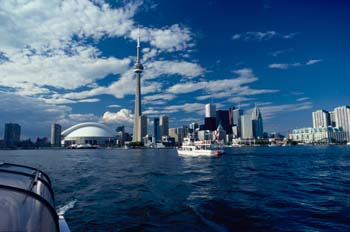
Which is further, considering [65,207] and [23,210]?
[65,207]

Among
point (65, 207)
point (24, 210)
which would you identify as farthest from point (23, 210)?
point (65, 207)

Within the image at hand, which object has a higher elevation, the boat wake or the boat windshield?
the boat windshield

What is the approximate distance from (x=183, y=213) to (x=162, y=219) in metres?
1.43

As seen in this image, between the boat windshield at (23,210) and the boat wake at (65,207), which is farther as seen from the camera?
the boat wake at (65,207)

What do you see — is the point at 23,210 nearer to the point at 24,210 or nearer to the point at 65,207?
the point at 24,210

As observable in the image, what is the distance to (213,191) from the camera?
19141 mm

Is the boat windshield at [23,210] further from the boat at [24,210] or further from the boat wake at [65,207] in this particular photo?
the boat wake at [65,207]

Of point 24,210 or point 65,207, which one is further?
point 65,207

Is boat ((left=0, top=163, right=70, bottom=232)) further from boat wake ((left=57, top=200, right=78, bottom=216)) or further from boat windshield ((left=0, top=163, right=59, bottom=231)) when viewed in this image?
boat wake ((left=57, top=200, right=78, bottom=216))

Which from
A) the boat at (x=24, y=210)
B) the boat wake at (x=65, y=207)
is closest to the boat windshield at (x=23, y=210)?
the boat at (x=24, y=210)

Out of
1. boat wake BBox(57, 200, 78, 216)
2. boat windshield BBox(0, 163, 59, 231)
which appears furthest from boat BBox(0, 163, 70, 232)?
boat wake BBox(57, 200, 78, 216)

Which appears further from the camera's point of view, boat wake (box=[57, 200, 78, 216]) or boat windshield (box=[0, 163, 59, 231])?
boat wake (box=[57, 200, 78, 216])

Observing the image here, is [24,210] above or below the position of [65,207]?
above

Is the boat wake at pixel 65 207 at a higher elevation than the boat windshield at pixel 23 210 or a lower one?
lower
